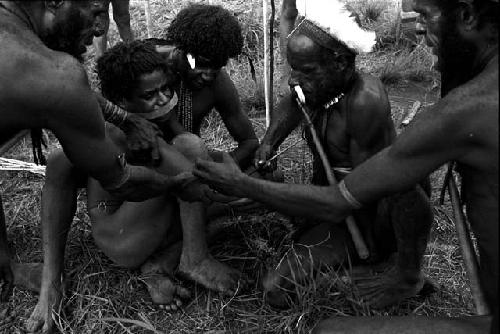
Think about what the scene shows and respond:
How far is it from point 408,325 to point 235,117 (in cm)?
191

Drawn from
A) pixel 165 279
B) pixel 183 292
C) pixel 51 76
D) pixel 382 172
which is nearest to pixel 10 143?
pixel 165 279

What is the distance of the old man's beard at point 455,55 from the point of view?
221 centimetres

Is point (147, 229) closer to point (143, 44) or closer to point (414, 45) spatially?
point (143, 44)

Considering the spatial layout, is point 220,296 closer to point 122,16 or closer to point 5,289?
point 5,289

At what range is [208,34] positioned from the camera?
11.3ft

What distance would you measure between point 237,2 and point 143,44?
12.9 ft

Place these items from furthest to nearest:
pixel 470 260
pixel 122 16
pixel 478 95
A: pixel 122 16, pixel 470 260, pixel 478 95

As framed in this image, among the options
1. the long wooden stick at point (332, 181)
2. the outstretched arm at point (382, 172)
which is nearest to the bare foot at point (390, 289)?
the long wooden stick at point (332, 181)

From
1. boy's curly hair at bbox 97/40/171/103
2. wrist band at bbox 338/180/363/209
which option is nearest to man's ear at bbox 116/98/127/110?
boy's curly hair at bbox 97/40/171/103

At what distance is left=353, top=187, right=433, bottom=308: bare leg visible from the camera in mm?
2822

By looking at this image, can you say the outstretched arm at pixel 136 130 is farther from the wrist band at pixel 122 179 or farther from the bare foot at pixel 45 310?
the bare foot at pixel 45 310

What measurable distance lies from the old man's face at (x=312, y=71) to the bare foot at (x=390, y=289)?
3.02ft

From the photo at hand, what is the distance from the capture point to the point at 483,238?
220 centimetres

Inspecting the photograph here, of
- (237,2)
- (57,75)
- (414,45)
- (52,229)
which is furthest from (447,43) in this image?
(237,2)
